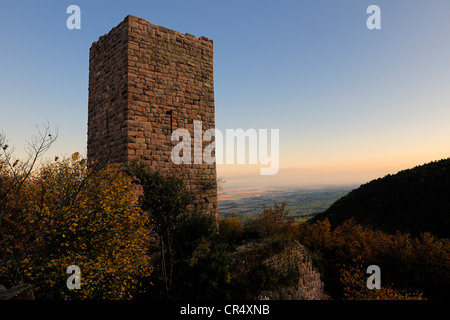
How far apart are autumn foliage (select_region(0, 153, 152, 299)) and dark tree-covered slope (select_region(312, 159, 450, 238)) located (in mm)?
18031

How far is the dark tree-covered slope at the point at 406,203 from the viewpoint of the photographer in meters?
19.7

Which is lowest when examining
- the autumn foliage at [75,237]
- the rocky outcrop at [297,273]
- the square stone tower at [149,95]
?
the rocky outcrop at [297,273]

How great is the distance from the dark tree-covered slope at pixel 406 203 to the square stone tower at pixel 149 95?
15455 millimetres

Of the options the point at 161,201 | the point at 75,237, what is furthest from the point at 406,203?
the point at 75,237

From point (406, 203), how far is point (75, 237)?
2481 centimetres

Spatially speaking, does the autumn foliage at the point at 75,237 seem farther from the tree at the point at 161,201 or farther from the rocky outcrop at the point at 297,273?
the rocky outcrop at the point at 297,273

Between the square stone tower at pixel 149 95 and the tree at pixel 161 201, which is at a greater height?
the square stone tower at pixel 149 95

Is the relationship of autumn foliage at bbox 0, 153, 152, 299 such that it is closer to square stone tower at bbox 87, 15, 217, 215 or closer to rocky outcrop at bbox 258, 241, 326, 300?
square stone tower at bbox 87, 15, 217, 215

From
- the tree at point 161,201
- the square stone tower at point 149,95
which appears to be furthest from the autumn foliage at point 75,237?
the square stone tower at point 149,95

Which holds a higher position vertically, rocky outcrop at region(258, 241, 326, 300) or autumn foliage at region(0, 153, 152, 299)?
autumn foliage at region(0, 153, 152, 299)

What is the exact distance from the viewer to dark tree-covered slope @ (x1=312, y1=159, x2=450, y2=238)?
64.6 feet

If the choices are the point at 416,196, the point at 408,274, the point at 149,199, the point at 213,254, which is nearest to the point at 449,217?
the point at 416,196

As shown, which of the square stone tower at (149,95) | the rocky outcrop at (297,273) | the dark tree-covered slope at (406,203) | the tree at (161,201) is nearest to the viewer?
the tree at (161,201)

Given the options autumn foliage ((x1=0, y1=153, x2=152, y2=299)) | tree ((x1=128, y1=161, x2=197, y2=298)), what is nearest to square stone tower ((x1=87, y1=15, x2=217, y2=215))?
tree ((x1=128, y1=161, x2=197, y2=298))
